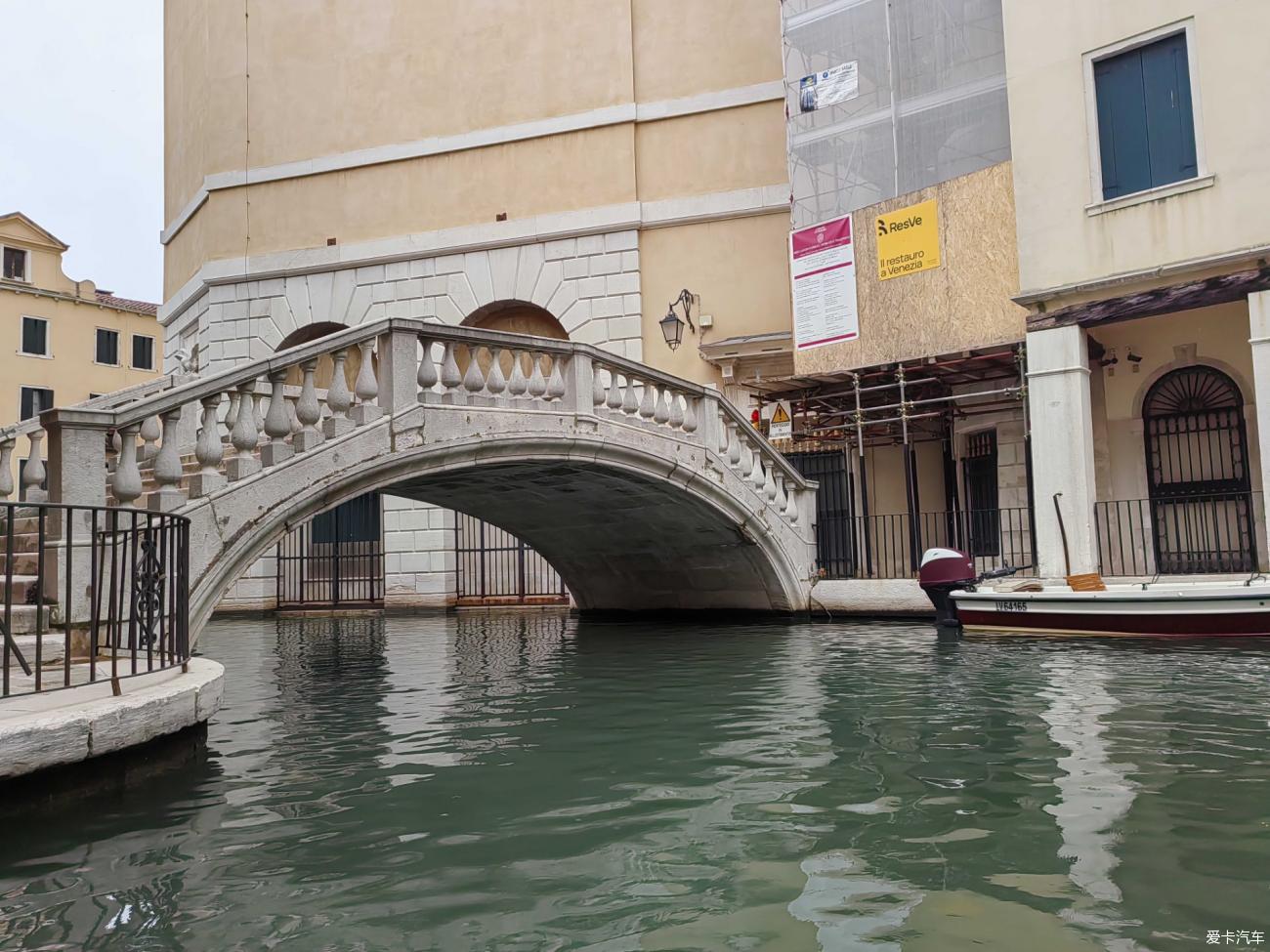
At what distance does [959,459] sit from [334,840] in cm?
1312

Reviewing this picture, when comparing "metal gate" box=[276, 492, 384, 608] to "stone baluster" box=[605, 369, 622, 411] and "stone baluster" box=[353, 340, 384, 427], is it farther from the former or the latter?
"stone baluster" box=[353, 340, 384, 427]

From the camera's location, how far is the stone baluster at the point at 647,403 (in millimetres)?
10422

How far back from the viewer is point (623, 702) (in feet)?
22.4

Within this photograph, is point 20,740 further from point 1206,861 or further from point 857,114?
point 857,114

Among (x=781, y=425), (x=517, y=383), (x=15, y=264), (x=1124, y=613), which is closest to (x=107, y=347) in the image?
(x=15, y=264)

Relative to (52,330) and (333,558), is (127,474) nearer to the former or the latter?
(333,558)

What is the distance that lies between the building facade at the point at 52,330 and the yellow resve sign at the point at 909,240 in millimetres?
25242

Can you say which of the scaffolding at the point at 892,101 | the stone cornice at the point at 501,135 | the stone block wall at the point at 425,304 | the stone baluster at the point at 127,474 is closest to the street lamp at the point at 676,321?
the stone block wall at the point at 425,304

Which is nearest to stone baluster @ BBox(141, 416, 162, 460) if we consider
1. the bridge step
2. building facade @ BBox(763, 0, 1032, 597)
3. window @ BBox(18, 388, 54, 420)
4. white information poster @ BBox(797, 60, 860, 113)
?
the bridge step

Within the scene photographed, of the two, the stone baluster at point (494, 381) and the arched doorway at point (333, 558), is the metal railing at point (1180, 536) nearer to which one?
the stone baluster at point (494, 381)

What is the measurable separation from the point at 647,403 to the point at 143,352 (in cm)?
2817

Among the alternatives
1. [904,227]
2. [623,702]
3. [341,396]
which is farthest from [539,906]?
[904,227]

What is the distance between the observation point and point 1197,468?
12.7 meters

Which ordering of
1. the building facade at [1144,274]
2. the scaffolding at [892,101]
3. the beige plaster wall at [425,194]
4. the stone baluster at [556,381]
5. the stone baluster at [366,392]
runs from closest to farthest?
the stone baluster at [366,392]
the stone baluster at [556,381]
the building facade at [1144,274]
the scaffolding at [892,101]
the beige plaster wall at [425,194]
